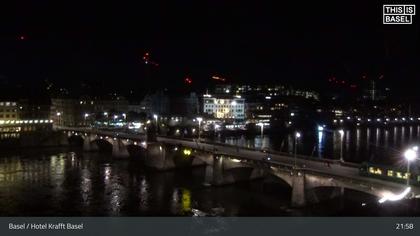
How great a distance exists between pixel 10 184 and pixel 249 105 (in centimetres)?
11823

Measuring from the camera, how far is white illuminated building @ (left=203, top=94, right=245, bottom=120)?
148875mm

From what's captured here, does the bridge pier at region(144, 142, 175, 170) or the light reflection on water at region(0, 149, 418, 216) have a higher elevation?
the bridge pier at region(144, 142, 175, 170)

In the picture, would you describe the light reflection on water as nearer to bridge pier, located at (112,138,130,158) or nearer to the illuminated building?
bridge pier, located at (112,138,130,158)

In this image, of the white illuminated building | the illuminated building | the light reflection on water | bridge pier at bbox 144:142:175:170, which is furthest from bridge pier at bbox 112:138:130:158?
the white illuminated building

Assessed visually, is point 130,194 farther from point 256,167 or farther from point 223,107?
point 223,107

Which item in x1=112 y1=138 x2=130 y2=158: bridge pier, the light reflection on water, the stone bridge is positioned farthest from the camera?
x1=112 y1=138 x2=130 y2=158: bridge pier

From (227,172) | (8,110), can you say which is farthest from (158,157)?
(8,110)

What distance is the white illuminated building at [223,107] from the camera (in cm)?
14888

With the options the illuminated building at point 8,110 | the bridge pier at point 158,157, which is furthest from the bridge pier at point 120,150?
the illuminated building at point 8,110

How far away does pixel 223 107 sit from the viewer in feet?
495

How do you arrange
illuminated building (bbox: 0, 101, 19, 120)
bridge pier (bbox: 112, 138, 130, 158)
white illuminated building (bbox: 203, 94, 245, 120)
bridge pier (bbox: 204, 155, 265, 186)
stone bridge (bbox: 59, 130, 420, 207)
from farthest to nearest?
white illuminated building (bbox: 203, 94, 245, 120), illuminated building (bbox: 0, 101, 19, 120), bridge pier (bbox: 112, 138, 130, 158), bridge pier (bbox: 204, 155, 265, 186), stone bridge (bbox: 59, 130, 420, 207)

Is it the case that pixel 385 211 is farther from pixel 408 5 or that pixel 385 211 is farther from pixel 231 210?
pixel 231 210

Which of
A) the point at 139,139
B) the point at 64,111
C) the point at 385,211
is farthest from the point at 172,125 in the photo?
the point at 385,211
